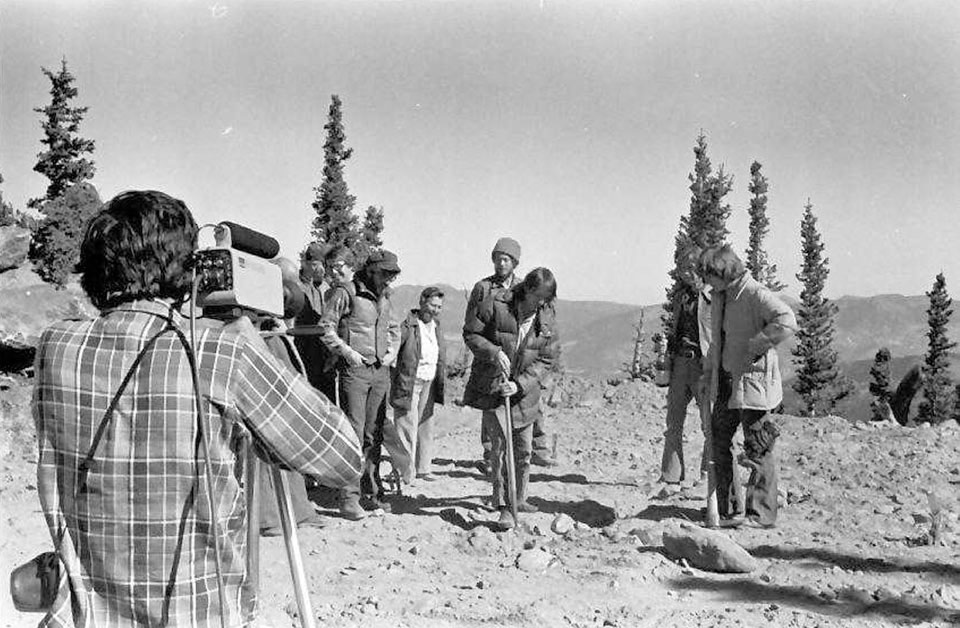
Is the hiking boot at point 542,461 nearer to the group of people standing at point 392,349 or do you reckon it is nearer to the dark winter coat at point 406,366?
the dark winter coat at point 406,366

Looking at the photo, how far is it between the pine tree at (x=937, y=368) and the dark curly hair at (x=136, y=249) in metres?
70.7

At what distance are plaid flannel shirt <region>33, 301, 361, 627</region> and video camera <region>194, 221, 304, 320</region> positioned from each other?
12cm

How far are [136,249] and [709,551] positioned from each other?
4.53 meters

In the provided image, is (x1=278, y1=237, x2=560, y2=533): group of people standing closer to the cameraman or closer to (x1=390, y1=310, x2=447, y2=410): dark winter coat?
Result: (x1=390, y1=310, x2=447, y2=410): dark winter coat

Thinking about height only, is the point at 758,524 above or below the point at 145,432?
below

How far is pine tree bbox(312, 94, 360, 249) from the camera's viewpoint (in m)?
56.3

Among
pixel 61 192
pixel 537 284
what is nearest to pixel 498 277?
pixel 537 284

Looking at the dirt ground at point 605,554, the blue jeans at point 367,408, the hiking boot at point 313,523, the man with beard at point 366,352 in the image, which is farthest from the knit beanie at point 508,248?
the hiking boot at point 313,523

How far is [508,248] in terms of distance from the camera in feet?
20.5

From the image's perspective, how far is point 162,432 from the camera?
1750 mm

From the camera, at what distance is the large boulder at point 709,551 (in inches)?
212

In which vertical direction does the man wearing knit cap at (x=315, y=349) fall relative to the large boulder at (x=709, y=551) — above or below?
above

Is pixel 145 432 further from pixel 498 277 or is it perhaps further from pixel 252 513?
pixel 498 277

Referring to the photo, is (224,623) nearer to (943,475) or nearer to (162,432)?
(162,432)
